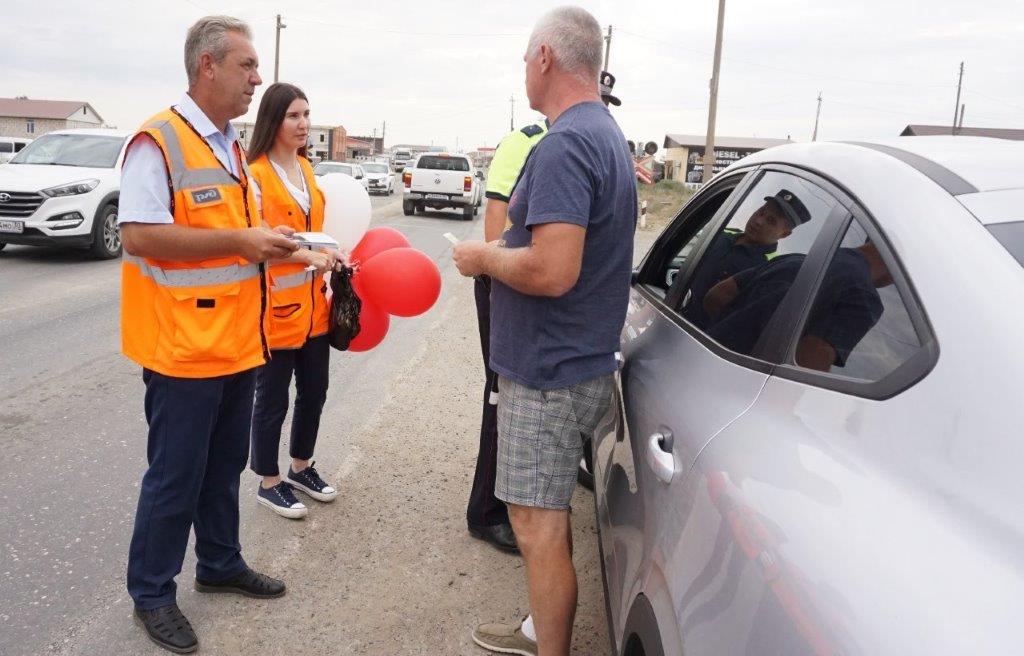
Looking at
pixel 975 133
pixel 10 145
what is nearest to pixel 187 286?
pixel 975 133

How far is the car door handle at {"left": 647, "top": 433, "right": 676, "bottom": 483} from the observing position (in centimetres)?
173

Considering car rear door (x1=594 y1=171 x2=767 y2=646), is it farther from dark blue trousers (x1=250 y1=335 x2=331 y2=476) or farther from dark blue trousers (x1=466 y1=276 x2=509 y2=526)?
dark blue trousers (x1=250 y1=335 x2=331 y2=476)

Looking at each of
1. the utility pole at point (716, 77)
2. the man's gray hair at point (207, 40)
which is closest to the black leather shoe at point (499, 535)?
the man's gray hair at point (207, 40)

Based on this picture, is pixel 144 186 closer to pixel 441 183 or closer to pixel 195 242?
pixel 195 242

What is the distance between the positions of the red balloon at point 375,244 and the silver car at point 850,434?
5.82 ft

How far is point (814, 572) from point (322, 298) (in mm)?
2692

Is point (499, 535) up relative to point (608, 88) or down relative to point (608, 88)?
down

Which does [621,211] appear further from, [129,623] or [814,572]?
[129,623]

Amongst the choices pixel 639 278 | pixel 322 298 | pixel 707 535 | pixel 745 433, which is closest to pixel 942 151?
pixel 745 433

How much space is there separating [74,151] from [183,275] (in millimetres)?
10294

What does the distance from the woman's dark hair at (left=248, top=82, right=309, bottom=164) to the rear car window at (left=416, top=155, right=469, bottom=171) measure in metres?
18.7

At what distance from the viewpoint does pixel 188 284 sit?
2.46 meters

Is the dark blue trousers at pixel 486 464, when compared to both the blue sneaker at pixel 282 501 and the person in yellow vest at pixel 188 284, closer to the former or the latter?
the blue sneaker at pixel 282 501

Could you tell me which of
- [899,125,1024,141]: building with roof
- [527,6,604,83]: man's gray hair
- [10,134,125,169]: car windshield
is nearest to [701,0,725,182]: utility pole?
[899,125,1024,141]: building with roof
